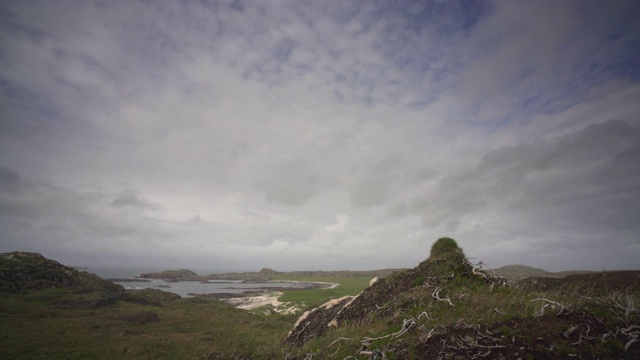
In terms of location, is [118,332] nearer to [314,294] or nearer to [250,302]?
[250,302]

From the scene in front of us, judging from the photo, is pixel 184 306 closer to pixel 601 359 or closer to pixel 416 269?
pixel 416 269

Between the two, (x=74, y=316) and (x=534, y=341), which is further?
(x=74, y=316)

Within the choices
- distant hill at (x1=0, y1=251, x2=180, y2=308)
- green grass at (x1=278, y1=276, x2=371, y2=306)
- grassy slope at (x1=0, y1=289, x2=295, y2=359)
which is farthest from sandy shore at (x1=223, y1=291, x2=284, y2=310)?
grassy slope at (x1=0, y1=289, x2=295, y2=359)

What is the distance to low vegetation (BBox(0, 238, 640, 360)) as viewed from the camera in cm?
599

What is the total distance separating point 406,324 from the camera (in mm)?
9312

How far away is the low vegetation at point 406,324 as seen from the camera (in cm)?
599

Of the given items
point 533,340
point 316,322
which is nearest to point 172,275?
point 316,322

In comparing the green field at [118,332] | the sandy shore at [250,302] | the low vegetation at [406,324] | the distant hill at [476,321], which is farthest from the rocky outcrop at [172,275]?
the distant hill at [476,321]

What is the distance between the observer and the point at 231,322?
3775 centimetres

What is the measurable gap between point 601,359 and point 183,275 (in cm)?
20216

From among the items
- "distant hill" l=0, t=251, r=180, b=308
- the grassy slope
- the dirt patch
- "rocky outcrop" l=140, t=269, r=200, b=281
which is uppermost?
the dirt patch

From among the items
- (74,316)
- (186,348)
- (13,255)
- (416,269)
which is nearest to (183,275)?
(13,255)

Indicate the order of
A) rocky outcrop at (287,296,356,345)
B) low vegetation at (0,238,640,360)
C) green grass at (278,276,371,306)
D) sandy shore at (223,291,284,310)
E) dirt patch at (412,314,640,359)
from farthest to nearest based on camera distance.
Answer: sandy shore at (223,291,284,310) < green grass at (278,276,371,306) < rocky outcrop at (287,296,356,345) < low vegetation at (0,238,640,360) < dirt patch at (412,314,640,359)

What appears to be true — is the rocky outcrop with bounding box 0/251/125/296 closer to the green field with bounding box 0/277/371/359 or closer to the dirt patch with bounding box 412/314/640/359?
the green field with bounding box 0/277/371/359
